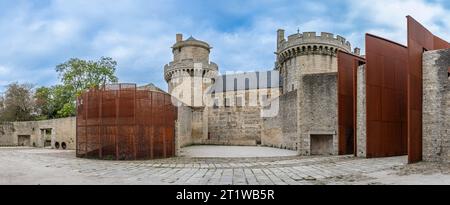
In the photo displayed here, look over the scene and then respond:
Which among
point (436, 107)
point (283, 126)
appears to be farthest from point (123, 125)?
point (283, 126)

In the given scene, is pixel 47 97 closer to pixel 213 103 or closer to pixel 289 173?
pixel 213 103

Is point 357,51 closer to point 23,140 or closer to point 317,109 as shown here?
point 317,109

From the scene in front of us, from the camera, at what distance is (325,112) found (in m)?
17.1

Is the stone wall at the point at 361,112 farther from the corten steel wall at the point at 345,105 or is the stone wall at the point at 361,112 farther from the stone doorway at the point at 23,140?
the stone doorway at the point at 23,140

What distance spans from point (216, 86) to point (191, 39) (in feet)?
19.3

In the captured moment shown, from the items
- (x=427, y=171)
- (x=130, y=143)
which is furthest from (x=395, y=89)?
(x=130, y=143)

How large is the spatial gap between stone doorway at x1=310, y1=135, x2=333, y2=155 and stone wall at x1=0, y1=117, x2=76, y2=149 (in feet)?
52.7

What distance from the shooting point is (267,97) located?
32719mm

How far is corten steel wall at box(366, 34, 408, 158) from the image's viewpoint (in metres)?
14.4

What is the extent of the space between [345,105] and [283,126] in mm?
7675

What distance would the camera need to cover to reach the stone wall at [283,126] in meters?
21.8

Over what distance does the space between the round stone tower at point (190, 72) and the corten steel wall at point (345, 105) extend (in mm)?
19124

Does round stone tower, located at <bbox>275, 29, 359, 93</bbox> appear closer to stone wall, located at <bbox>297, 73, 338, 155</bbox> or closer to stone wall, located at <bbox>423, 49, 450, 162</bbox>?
stone wall, located at <bbox>297, 73, 338, 155</bbox>

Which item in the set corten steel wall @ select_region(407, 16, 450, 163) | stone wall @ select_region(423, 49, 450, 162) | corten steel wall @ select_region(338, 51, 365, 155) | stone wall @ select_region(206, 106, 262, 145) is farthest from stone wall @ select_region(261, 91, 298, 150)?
stone wall @ select_region(423, 49, 450, 162)
